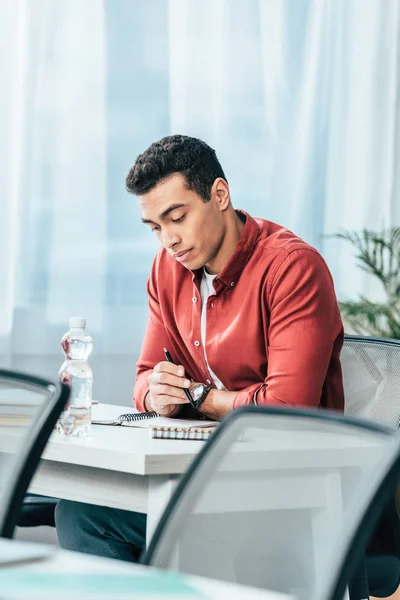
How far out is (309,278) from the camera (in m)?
2.12

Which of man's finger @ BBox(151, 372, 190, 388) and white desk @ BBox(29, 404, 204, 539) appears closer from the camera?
white desk @ BBox(29, 404, 204, 539)

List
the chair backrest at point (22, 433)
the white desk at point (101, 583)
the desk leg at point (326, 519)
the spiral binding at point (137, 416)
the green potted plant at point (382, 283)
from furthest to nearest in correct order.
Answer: the green potted plant at point (382, 283), the spiral binding at point (137, 416), the chair backrest at point (22, 433), the desk leg at point (326, 519), the white desk at point (101, 583)

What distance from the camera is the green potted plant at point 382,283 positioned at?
3.93 m

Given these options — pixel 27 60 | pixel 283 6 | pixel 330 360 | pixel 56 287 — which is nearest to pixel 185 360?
pixel 330 360

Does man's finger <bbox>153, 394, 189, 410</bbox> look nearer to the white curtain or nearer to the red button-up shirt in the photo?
the red button-up shirt

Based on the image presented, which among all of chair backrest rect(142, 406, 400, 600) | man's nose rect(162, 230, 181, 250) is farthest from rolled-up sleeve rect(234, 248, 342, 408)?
chair backrest rect(142, 406, 400, 600)

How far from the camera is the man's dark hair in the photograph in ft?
7.19

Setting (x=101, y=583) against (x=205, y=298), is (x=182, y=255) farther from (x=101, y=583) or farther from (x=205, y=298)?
(x=101, y=583)

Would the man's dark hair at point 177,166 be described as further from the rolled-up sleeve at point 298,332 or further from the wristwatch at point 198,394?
the wristwatch at point 198,394

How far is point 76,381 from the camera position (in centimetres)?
201

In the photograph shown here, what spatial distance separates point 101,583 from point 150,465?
65 centimetres

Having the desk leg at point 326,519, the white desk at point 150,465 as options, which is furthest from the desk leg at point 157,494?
the desk leg at point 326,519

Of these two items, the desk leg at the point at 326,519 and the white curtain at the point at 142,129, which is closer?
the desk leg at the point at 326,519

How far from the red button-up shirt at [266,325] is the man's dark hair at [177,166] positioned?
0.15 meters
